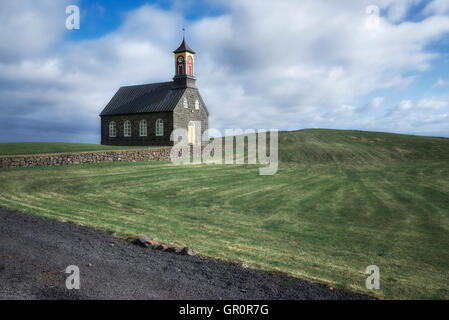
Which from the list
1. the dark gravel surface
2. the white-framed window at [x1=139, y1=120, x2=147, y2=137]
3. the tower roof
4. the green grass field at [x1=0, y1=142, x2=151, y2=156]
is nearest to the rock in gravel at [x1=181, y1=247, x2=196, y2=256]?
the dark gravel surface

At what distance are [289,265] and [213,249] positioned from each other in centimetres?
212

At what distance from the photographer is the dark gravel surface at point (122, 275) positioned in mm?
5445

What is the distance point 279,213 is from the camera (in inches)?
571

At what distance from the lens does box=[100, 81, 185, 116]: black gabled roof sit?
4088 cm

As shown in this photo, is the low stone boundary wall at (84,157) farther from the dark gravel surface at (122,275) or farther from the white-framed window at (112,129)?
the dark gravel surface at (122,275)

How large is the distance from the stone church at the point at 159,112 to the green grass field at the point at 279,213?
14.4 metres

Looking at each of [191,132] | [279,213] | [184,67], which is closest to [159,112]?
[191,132]

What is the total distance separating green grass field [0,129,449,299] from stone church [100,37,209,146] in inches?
567

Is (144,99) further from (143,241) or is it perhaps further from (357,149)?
(143,241)

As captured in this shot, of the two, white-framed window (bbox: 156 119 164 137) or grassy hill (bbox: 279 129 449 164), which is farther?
white-framed window (bbox: 156 119 164 137)

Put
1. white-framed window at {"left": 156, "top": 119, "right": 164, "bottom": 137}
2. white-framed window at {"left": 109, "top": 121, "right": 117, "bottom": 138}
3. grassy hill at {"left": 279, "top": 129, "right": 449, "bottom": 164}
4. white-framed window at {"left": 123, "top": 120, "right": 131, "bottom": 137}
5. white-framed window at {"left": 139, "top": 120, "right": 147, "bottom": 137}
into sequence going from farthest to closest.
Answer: white-framed window at {"left": 109, "top": 121, "right": 117, "bottom": 138}, white-framed window at {"left": 123, "top": 120, "right": 131, "bottom": 137}, white-framed window at {"left": 139, "top": 120, "right": 147, "bottom": 137}, white-framed window at {"left": 156, "top": 119, "right": 164, "bottom": 137}, grassy hill at {"left": 279, "top": 129, "right": 449, "bottom": 164}

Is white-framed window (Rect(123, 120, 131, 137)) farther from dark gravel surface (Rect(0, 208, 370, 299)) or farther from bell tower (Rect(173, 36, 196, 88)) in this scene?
dark gravel surface (Rect(0, 208, 370, 299))

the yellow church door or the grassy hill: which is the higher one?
the yellow church door
